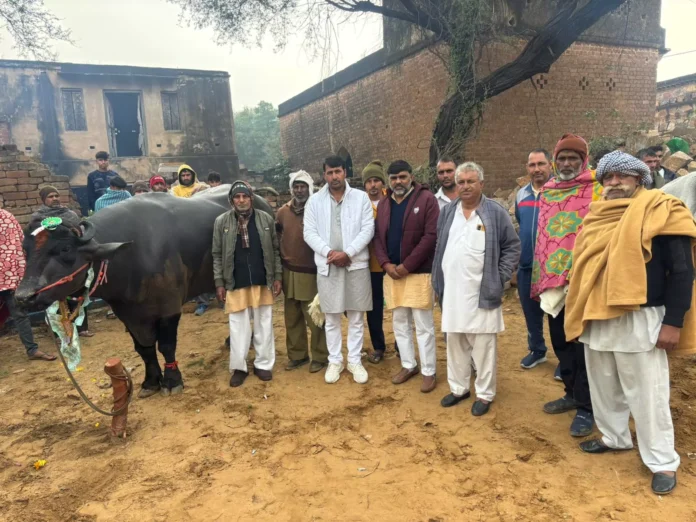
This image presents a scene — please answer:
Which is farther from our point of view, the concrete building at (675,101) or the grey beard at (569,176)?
the concrete building at (675,101)

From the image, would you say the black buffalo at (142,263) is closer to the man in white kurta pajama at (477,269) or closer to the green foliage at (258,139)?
the man in white kurta pajama at (477,269)

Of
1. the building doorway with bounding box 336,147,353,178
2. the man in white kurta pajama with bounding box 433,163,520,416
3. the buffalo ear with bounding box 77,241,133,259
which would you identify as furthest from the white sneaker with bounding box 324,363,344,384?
the building doorway with bounding box 336,147,353,178

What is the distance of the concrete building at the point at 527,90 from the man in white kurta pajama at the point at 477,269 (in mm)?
6575

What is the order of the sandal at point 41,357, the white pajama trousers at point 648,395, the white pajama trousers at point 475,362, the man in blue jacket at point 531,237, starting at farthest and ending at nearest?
1. the sandal at point 41,357
2. the man in blue jacket at point 531,237
3. the white pajama trousers at point 475,362
4. the white pajama trousers at point 648,395

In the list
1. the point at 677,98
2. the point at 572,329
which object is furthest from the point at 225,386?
the point at 677,98

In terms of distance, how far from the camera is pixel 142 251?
3.93m

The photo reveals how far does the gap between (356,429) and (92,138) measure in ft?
48.7

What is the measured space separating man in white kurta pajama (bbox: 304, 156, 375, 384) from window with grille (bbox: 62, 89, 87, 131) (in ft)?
44.7

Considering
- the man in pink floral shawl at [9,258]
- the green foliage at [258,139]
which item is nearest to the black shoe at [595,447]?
the man in pink floral shawl at [9,258]

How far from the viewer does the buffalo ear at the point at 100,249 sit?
343cm

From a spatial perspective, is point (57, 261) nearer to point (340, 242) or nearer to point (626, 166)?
point (340, 242)

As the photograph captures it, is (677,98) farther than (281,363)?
Yes

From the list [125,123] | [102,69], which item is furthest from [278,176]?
[102,69]

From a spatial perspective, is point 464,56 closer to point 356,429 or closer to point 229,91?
point 356,429
